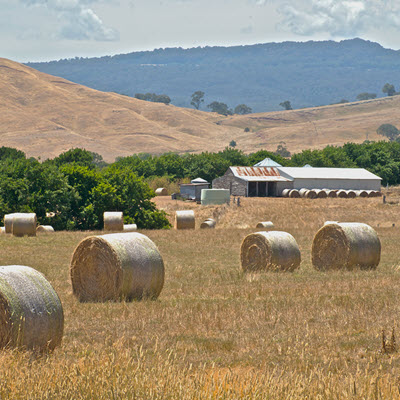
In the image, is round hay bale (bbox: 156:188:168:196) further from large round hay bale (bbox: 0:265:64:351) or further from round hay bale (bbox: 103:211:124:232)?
large round hay bale (bbox: 0:265:64:351)

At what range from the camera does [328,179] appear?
86000mm

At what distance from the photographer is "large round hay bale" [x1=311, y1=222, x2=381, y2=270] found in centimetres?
2061

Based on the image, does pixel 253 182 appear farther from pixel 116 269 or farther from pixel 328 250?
pixel 116 269

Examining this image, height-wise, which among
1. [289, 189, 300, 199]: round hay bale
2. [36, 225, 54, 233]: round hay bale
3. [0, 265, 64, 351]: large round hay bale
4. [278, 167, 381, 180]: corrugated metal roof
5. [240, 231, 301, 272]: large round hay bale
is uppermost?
[278, 167, 381, 180]: corrugated metal roof

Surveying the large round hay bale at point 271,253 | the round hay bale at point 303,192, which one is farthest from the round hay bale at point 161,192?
the large round hay bale at point 271,253

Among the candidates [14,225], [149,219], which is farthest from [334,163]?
[14,225]

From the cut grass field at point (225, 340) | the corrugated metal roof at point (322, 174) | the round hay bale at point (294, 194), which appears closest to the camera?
the cut grass field at point (225, 340)

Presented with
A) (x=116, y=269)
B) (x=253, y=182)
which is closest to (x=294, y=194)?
(x=253, y=182)

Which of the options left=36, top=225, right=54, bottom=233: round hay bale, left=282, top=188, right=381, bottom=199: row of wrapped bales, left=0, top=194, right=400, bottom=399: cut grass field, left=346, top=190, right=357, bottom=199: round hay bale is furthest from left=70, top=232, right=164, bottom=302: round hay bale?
left=346, top=190, right=357, bottom=199: round hay bale

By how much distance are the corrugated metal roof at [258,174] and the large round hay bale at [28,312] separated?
2891 inches

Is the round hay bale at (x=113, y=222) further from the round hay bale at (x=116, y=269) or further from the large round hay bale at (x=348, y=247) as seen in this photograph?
the round hay bale at (x=116, y=269)

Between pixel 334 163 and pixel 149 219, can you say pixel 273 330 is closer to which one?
pixel 149 219

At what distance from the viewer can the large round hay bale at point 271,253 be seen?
2072 centimetres

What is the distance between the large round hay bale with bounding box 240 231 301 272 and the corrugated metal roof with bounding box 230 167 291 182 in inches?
2405
